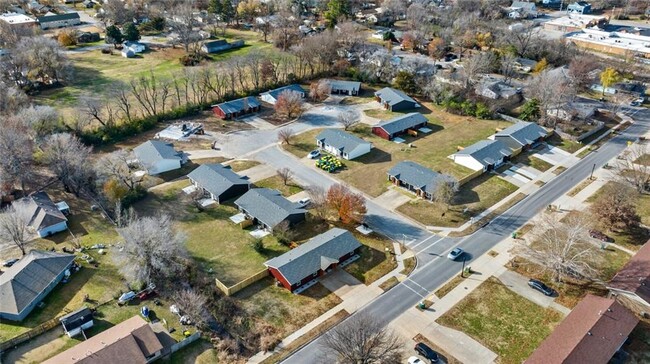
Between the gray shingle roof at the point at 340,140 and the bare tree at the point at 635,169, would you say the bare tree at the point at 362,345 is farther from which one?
the bare tree at the point at 635,169

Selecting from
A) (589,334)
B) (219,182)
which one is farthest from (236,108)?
(589,334)

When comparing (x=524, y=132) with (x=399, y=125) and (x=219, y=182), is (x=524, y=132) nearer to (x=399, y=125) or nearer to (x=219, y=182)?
(x=399, y=125)

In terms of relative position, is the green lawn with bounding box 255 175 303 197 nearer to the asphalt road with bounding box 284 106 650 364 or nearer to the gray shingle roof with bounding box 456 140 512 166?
the asphalt road with bounding box 284 106 650 364

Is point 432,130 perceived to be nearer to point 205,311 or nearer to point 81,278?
point 205,311

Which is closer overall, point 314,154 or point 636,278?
point 636,278

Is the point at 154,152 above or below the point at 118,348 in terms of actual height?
above

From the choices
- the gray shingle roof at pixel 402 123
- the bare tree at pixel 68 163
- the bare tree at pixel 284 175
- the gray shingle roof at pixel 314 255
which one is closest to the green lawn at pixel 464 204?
the gray shingle roof at pixel 314 255

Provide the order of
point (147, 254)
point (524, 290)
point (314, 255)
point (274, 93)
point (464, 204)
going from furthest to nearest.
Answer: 1. point (274, 93)
2. point (464, 204)
3. point (314, 255)
4. point (524, 290)
5. point (147, 254)
